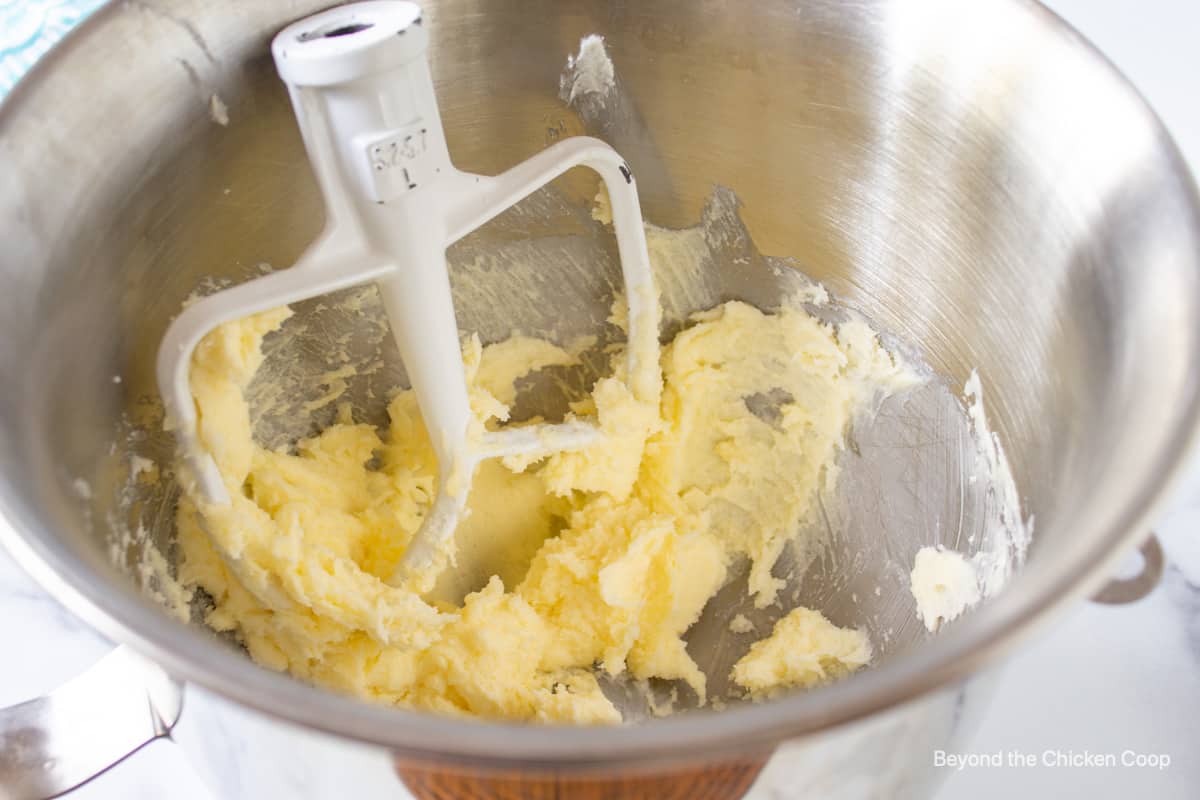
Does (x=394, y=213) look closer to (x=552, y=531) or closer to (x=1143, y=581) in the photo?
(x=552, y=531)

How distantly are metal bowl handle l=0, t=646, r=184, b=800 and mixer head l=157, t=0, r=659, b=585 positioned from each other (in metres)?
0.16

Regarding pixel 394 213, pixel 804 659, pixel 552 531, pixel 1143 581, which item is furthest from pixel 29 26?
pixel 1143 581

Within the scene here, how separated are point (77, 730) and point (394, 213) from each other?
38 centimetres

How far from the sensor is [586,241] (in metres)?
0.93

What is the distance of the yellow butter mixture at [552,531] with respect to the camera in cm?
78

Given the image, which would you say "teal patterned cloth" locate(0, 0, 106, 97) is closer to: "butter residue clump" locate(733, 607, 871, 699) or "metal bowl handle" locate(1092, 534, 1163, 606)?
"butter residue clump" locate(733, 607, 871, 699)

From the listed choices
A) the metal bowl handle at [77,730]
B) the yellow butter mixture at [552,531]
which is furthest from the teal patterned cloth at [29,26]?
the metal bowl handle at [77,730]

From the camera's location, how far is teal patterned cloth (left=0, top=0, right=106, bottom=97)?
106cm

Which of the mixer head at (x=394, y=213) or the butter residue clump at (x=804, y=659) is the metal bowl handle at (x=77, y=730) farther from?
the butter residue clump at (x=804, y=659)

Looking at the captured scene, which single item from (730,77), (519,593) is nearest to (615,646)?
(519,593)

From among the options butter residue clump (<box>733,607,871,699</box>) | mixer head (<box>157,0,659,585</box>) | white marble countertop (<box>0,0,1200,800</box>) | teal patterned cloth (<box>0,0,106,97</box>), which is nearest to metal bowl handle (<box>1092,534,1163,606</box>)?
white marble countertop (<box>0,0,1200,800</box>)

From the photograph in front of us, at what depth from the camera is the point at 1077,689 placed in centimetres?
81

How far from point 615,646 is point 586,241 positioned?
1.17 feet

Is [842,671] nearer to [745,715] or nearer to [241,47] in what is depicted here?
[745,715]
